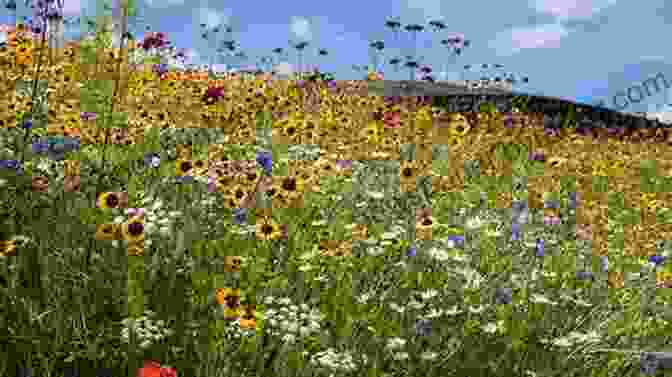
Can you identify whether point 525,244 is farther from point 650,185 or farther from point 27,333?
point 650,185

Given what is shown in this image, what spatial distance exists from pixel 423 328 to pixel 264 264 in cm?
82

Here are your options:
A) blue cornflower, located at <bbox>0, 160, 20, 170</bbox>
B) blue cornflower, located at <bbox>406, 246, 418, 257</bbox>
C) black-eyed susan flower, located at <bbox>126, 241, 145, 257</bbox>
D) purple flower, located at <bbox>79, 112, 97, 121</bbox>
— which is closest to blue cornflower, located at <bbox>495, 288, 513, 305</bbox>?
blue cornflower, located at <bbox>406, 246, 418, 257</bbox>

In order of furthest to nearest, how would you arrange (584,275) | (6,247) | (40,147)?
(584,275), (40,147), (6,247)

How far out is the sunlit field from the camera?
281 cm

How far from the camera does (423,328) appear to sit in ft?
11.0

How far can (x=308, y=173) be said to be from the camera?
4379 millimetres

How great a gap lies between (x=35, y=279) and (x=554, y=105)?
17.1 meters

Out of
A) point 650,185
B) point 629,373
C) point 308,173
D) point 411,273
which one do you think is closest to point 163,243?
point 308,173

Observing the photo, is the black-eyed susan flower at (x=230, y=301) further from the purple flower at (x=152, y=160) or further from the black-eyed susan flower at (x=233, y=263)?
the purple flower at (x=152, y=160)

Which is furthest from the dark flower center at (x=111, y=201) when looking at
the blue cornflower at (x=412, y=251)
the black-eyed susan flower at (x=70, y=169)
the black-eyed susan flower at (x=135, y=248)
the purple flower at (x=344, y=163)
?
the purple flower at (x=344, y=163)

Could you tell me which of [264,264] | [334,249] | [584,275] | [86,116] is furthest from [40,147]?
[584,275]

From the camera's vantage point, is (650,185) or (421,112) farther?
(650,185)

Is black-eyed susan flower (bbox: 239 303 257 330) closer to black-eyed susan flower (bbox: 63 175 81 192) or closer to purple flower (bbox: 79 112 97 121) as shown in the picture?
black-eyed susan flower (bbox: 63 175 81 192)

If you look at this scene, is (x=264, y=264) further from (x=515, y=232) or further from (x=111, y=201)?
(x=515, y=232)
